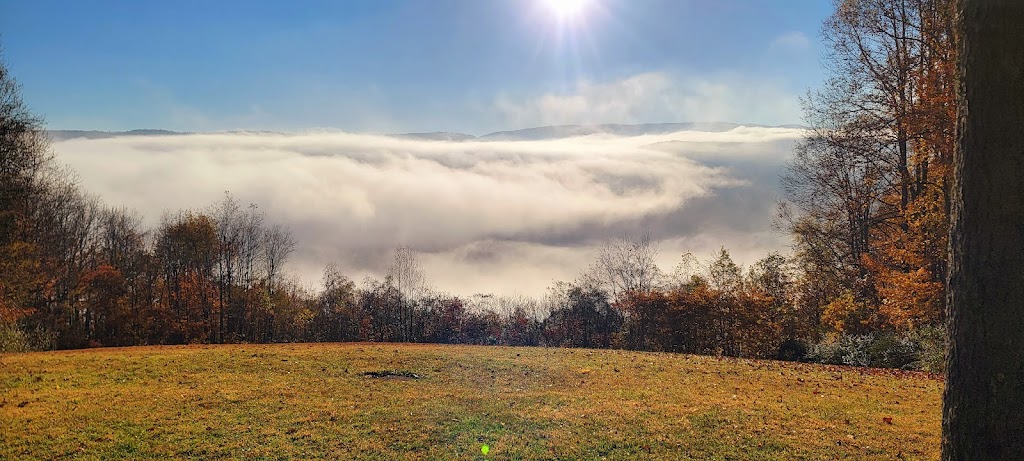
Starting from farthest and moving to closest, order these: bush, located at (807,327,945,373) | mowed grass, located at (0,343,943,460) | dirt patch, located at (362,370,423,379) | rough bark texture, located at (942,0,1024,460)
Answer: bush, located at (807,327,945,373)
dirt patch, located at (362,370,423,379)
mowed grass, located at (0,343,943,460)
rough bark texture, located at (942,0,1024,460)

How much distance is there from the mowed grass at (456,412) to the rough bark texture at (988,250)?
4565 mm

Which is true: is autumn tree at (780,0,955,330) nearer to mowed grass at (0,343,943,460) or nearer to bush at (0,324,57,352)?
mowed grass at (0,343,943,460)

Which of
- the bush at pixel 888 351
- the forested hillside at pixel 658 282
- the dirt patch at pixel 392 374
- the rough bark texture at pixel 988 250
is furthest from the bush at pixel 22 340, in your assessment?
the bush at pixel 888 351

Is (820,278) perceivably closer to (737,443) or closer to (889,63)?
(889,63)

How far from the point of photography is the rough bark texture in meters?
4.58

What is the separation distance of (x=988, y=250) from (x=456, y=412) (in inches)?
363

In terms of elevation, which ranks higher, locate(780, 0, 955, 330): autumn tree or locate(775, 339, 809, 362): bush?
locate(780, 0, 955, 330): autumn tree

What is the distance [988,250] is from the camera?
4730 mm

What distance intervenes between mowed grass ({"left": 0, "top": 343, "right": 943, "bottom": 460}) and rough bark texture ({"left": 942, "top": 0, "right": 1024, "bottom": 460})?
4565mm

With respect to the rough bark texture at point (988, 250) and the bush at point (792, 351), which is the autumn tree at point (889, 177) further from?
the rough bark texture at point (988, 250)

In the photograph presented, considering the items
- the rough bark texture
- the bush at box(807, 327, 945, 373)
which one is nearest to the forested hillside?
the bush at box(807, 327, 945, 373)

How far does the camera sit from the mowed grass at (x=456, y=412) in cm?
937

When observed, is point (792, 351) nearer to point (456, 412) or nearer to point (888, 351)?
point (888, 351)

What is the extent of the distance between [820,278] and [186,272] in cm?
4976
